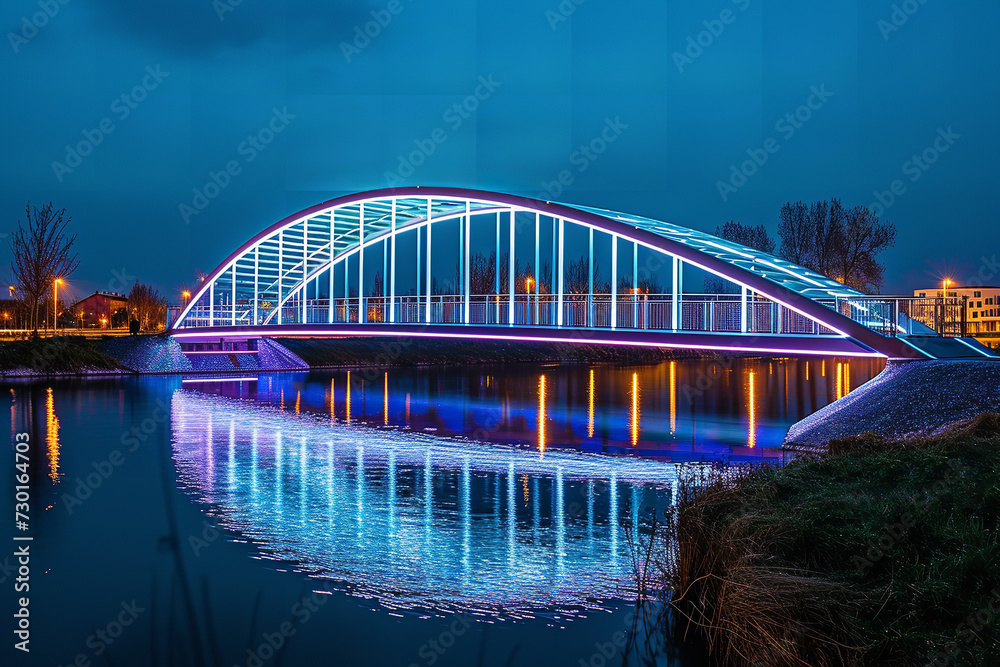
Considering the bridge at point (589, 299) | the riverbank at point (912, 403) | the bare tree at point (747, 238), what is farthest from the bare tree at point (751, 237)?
the riverbank at point (912, 403)

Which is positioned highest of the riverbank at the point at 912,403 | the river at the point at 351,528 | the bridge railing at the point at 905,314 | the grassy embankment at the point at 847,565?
the bridge railing at the point at 905,314

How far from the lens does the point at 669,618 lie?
8227 millimetres

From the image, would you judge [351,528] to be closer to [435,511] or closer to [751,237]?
[435,511]

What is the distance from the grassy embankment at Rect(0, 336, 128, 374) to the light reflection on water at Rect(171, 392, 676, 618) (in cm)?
2492

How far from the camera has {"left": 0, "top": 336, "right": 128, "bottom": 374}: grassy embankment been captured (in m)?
41.4

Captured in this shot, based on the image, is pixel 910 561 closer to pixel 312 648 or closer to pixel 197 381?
pixel 312 648

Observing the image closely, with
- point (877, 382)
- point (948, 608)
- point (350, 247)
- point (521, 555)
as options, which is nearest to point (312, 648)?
point (521, 555)

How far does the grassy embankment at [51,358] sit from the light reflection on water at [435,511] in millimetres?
24918

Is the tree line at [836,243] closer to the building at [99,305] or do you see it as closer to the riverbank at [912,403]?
the riverbank at [912,403]

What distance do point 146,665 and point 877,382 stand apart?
16.5 meters

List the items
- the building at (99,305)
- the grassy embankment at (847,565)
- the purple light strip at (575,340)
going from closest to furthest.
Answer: the grassy embankment at (847,565) → the purple light strip at (575,340) → the building at (99,305)

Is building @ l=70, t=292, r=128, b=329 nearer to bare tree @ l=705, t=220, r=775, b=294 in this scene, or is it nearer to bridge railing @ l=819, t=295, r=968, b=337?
bare tree @ l=705, t=220, r=775, b=294

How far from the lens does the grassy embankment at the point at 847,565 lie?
243 inches

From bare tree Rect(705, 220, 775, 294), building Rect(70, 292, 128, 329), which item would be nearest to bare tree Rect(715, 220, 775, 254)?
bare tree Rect(705, 220, 775, 294)
